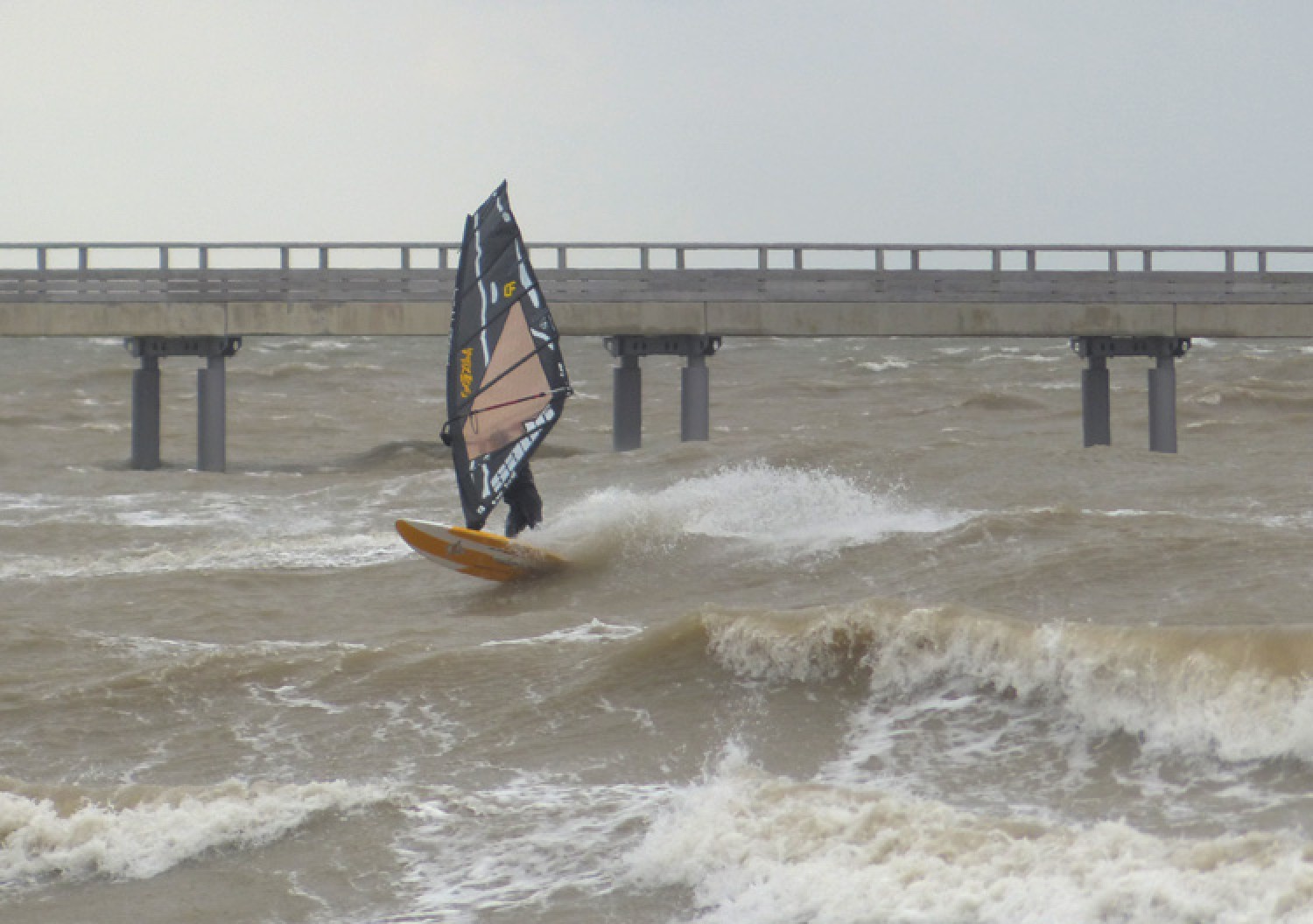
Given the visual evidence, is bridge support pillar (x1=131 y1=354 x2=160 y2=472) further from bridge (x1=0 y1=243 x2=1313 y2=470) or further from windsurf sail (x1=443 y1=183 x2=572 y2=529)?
windsurf sail (x1=443 y1=183 x2=572 y2=529)

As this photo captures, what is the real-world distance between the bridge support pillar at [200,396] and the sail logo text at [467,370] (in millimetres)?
13843

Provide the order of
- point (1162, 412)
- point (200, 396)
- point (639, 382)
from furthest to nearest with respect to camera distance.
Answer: point (200, 396)
point (639, 382)
point (1162, 412)

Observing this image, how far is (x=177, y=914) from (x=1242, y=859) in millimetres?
4683

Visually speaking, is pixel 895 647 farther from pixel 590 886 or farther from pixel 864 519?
pixel 864 519

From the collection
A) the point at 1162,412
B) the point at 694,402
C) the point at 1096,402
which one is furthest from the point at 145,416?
the point at 1162,412

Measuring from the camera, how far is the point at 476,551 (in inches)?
639

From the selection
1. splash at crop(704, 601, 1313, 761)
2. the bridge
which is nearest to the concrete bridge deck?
the bridge

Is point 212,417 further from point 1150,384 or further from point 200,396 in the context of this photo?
point 1150,384

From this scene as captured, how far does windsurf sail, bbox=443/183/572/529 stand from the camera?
16.1 m

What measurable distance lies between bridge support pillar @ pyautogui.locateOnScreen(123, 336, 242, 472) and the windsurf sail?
45.0 feet

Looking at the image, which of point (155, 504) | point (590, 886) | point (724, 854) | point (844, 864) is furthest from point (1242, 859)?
point (155, 504)

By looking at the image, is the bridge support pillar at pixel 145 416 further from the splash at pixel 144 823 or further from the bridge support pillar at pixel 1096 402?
the splash at pixel 144 823

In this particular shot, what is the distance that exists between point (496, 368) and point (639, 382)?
522 inches

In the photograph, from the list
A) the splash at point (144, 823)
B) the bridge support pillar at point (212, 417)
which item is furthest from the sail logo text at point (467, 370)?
the bridge support pillar at point (212, 417)
